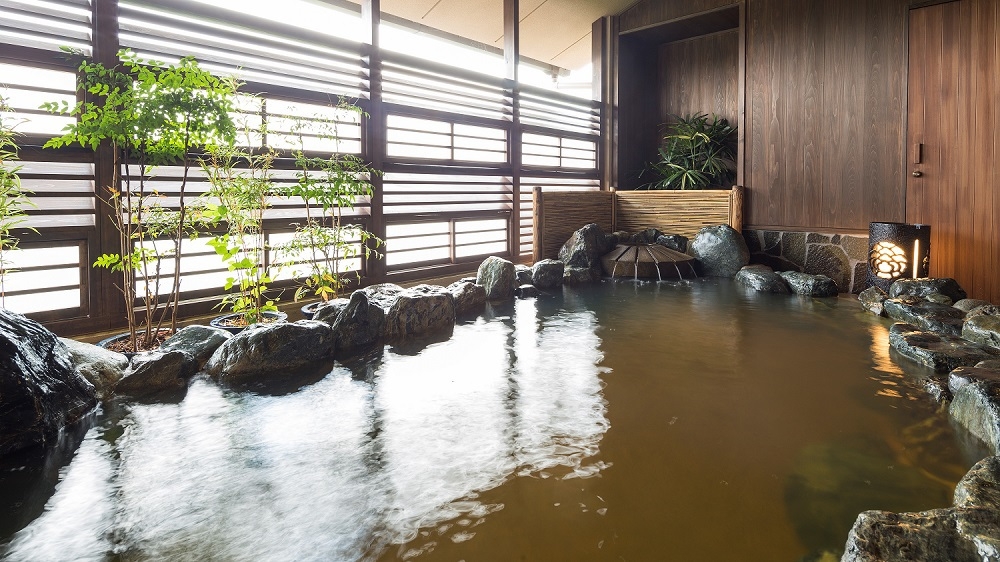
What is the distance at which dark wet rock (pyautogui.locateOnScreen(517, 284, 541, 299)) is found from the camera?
6.99m

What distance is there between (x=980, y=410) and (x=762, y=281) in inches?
172

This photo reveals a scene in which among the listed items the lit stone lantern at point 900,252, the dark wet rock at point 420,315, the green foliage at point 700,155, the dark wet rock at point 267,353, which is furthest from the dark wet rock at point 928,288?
the dark wet rock at point 267,353

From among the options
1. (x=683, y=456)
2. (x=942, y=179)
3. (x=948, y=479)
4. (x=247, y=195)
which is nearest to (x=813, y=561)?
(x=683, y=456)

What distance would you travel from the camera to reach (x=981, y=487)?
2.13 metres

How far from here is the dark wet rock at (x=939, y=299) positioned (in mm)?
5605

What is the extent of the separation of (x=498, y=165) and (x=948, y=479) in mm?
6749

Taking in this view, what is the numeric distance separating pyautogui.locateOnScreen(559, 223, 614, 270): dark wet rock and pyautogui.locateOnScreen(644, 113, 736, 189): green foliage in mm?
1711

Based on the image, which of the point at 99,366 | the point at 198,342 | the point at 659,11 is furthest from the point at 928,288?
the point at 99,366

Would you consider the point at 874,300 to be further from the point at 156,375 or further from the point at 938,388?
the point at 156,375

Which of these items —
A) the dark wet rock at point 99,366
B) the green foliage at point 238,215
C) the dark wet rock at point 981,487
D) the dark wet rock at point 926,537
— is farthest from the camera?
the green foliage at point 238,215

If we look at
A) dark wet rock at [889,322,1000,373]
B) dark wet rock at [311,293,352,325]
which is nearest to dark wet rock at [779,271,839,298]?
dark wet rock at [889,322,1000,373]

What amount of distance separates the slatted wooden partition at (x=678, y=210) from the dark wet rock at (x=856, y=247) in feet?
4.53

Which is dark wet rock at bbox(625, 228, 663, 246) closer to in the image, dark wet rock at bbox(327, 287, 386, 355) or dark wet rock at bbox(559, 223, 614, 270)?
dark wet rock at bbox(559, 223, 614, 270)

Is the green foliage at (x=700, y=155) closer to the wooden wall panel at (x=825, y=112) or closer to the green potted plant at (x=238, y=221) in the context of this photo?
the wooden wall panel at (x=825, y=112)
